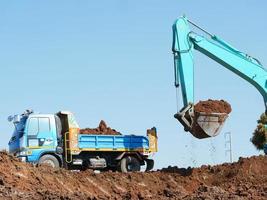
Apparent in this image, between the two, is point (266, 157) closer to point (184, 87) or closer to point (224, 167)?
point (224, 167)

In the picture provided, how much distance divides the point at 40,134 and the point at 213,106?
6.65m

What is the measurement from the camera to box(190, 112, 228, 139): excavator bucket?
861 inches

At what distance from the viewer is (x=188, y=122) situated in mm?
21906

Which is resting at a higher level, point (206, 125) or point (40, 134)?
point (206, 125)

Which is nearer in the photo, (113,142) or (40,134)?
(40,134)

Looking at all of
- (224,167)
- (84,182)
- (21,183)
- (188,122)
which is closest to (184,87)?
(188,122)

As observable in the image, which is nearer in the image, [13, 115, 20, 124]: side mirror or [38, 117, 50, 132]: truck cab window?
[38, 117, 50, 132]: truck cab window

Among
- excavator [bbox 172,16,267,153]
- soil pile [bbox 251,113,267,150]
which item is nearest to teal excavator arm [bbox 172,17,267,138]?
excavator [bbox 172,16,267,153]

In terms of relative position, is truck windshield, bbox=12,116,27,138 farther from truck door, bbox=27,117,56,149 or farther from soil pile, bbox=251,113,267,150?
soil pile, bbox=251,113,267,150

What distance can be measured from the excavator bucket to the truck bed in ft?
12.5

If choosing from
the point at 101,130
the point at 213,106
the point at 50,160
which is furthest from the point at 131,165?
the point at 213,106

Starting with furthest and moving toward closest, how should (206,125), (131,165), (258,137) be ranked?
(258,137), (131,165), (206,125)

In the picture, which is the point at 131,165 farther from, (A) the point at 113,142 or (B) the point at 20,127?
(B) the point at 20,127

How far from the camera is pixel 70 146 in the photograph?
23.9 m
